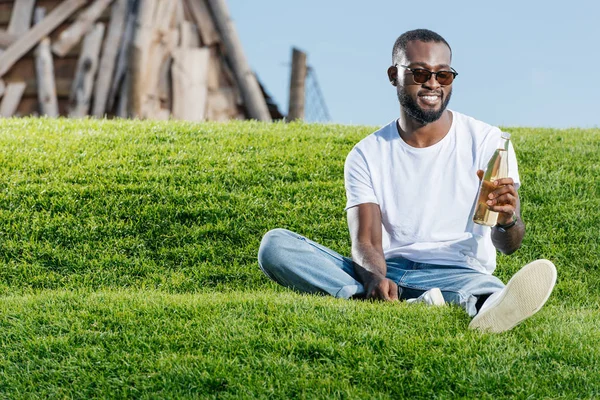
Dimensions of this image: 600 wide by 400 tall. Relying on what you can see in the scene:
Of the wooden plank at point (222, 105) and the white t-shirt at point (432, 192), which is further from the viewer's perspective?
the wooden plank at point (222, 105)

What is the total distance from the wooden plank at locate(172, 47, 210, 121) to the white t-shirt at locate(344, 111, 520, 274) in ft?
26.9

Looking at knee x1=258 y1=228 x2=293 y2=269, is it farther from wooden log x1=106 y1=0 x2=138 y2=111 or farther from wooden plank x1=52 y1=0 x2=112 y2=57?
wooden plank x1=52 y1=0 x2=112 y2=57

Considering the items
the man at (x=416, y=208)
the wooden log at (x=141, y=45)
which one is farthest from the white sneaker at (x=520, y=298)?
the wooden log at (x=141, y=45)

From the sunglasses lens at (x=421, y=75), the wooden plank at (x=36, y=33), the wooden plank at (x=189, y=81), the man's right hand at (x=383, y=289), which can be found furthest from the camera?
the wooden plank at (x=36, y=33)

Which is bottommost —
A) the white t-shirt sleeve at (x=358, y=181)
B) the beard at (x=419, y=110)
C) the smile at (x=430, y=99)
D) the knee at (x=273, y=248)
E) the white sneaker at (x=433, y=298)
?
A: the white sneaker at (x=433, y=298)

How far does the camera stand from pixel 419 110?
5.02 m

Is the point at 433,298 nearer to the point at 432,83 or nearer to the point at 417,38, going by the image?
the point at 432,83

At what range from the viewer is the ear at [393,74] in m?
5.16

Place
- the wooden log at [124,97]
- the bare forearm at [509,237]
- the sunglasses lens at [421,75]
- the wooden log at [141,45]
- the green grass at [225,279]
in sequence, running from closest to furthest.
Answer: the green grass at [225,279], the bare forearm at [509,237], the sunglasses lens at [421,75], the wooden log at [141,45], the wooden log at [124,97]

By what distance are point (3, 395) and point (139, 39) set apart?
906 centimetres

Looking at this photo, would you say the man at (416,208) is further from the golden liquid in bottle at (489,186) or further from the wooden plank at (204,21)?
the wooden plank at (204,21)

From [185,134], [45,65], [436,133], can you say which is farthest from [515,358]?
[45,65]

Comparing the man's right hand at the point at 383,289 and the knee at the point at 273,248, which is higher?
the knee at the point at 273,248

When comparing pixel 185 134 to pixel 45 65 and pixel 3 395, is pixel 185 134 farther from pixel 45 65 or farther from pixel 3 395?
pixel 3 395
